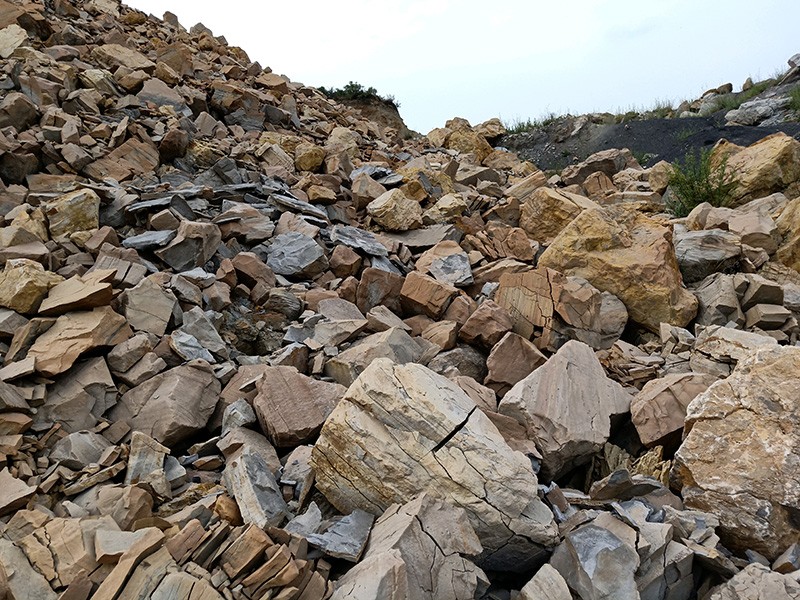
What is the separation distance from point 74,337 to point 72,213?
234 centimetres

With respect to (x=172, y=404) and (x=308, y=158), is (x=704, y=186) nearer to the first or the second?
(x=308, y=158)

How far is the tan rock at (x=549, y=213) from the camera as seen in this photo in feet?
28.7

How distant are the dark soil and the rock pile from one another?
7.91 meters

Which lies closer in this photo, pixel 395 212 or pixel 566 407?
pixel 566 407

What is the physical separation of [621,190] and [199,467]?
10.9 metres

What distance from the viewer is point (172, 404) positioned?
4.28m

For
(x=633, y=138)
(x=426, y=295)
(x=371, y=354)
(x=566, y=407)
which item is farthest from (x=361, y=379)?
(x=633, y=138)

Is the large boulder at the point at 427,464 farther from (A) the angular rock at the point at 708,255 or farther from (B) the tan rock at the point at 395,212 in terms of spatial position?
(B) the tan rock at the point at 395,212

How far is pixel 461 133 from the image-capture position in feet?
58.0

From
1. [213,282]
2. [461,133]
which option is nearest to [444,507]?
[213,282]

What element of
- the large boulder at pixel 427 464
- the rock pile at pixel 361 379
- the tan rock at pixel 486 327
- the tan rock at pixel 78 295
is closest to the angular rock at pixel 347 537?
the rock pile at pixel 361 379

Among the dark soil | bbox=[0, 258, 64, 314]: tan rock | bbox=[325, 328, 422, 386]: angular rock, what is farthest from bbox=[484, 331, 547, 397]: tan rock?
the dark soil

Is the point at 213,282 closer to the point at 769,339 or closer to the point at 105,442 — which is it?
→ the point at 105,442

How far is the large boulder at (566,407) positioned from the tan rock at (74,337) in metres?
3.19
